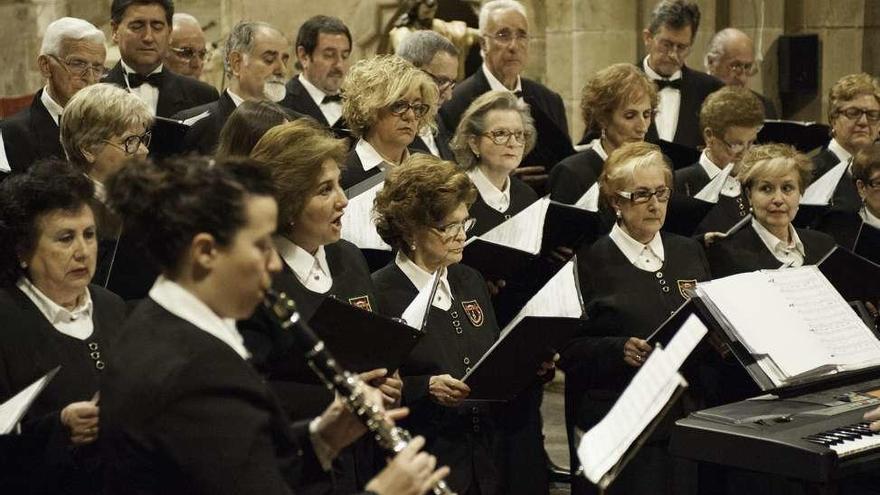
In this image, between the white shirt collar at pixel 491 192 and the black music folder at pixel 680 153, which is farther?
the black music folder at pixel 680 153

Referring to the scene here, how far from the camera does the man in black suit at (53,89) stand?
489 centimetres

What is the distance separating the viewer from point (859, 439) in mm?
4000

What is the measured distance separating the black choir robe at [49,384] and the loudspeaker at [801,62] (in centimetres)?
578

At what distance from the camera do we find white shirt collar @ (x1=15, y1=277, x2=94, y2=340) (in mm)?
3451

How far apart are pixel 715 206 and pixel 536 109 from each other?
41.1 inches

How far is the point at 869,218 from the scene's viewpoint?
223 inches

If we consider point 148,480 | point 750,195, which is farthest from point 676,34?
point 148,480

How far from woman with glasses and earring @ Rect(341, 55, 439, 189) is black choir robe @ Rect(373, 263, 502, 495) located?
2.84 ft

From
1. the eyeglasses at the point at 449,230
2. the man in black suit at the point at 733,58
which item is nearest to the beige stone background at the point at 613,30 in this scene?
the man in black suit at the point at 733,58

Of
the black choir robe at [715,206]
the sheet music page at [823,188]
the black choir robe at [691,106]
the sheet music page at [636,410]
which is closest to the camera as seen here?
the sheet music page at [636,410]

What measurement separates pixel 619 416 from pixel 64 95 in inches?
116

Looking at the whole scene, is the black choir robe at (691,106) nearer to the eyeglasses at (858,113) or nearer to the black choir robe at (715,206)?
the eyeglasses at (858,113)

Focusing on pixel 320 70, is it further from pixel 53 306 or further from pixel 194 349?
pixel 194 349

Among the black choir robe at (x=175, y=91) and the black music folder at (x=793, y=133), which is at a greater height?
the black choir robe at (x=175, y=91)
